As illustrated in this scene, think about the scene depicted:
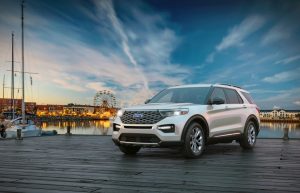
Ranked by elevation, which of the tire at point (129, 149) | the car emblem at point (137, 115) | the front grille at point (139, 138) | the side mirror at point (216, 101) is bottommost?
the tire at point (129, 149)

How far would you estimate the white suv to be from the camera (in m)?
9.91

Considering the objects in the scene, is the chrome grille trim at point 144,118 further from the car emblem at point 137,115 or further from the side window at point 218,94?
the side window at point 218,94

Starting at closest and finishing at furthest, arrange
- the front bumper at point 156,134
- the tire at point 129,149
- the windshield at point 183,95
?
the front bumper at point 156,134, the tire at point 129,149, the windshield at point 183,95

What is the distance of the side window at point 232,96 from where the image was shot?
12273mm

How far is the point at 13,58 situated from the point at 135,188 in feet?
147

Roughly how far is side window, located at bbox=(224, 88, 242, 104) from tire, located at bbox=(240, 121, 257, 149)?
744mm

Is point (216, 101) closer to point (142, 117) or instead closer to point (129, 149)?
point (142, 117)

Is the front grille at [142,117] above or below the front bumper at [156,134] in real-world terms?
above

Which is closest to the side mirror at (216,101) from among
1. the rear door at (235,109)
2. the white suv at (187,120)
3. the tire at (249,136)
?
the white suv at (187,120)

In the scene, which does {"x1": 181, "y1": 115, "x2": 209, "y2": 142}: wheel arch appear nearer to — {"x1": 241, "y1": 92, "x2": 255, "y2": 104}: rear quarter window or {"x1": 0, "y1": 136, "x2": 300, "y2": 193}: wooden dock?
{"x1": 0, "y1": 136, "x2": 300, "y2": 193}: wooden dock

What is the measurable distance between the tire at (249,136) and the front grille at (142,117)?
3.51 meters

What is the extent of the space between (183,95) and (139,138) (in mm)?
2052

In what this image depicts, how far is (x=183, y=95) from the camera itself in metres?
11.5

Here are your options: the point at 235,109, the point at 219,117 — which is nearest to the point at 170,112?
the point at 219,117
